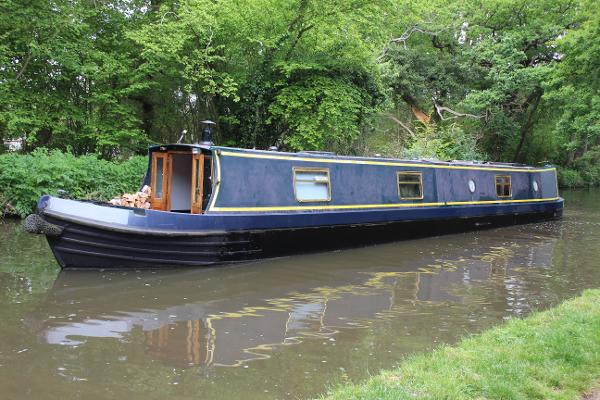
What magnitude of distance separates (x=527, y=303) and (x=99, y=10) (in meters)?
14.9

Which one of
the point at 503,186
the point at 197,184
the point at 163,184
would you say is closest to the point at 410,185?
the point at 503,186

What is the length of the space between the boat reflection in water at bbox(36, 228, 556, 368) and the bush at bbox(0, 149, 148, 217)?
17.3 ft

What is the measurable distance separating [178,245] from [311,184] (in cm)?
317

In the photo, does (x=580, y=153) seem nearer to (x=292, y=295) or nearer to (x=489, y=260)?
(x=489, y=260)

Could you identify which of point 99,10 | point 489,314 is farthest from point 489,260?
point 99,10

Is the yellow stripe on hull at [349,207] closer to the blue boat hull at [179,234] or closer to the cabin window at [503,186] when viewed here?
the blue boat hull at [179,234]

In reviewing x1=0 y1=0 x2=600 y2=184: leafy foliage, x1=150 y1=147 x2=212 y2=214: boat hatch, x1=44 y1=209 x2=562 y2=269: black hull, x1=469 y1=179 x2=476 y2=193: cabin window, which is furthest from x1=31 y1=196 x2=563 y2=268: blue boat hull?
x1=0 y1=0 x2=600 y2=184: leafy foliage

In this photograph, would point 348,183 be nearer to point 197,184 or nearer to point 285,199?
point 285,199

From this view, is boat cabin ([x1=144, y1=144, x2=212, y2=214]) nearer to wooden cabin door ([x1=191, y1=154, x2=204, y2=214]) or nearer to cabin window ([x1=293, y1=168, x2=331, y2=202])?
wooden cabin door ([x1=191, y1=154, x2=204, y2=214])

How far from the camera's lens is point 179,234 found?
8164mm

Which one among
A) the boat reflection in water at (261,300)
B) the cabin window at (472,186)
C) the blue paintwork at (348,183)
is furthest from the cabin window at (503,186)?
the boat reflection in water at (261,300)

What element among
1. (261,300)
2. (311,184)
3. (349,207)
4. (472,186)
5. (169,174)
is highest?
(472,186)

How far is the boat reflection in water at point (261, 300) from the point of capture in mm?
5301

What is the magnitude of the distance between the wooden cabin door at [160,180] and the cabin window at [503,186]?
9955mm
